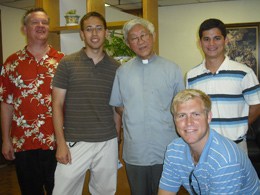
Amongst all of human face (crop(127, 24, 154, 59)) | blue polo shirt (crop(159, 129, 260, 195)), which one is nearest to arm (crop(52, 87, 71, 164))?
human face (crop(127, 24, 154, 59))

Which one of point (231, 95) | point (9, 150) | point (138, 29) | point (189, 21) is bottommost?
point (9, 150)

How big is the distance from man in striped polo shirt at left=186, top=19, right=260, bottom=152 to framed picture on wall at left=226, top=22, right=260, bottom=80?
3295 millimetres

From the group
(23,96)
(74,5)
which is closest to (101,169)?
(23,96)

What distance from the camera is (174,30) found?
538 cm

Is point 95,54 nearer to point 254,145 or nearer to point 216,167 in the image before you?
point 216,167

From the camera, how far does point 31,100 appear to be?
6.43ft

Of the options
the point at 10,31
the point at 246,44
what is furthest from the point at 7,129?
the point at 246,44

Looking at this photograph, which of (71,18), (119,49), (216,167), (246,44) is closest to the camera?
(216,167)

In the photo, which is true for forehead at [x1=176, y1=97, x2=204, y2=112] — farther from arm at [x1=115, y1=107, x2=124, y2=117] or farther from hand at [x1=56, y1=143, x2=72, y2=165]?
hand at [x1=56, y1=143, x2=72, y2=165]

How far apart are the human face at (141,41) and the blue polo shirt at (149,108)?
0.19ft

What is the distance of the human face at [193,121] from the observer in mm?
1340

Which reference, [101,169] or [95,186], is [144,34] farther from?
[95,186]

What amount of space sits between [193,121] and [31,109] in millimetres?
1132

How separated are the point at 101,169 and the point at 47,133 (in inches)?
17.4
